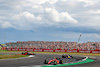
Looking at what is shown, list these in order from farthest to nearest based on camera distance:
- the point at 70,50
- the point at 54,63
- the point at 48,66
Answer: the point at 70,50, the point at 54,63, the point at 48,66

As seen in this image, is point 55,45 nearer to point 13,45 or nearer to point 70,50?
point 70,50

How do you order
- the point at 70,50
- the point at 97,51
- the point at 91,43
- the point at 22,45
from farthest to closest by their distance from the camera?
the point at 22,45 → the point at 91,43 → the point at 70,50 → the point at 97,51

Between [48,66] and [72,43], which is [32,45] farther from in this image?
[48,66]

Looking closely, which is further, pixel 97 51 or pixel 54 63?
pixel 97 51

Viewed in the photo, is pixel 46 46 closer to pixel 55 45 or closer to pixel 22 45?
pixel 55 45

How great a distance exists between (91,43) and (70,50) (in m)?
11.2

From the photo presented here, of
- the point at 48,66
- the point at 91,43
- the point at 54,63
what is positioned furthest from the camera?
the point at 91,43

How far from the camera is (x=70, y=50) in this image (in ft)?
173

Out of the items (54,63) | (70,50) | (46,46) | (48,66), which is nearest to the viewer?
(48,66)

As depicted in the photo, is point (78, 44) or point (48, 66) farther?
point (78, 44)

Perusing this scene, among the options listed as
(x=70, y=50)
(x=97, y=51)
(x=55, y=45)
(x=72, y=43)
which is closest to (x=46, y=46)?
(x=55, y=45)

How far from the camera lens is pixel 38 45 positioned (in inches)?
2638

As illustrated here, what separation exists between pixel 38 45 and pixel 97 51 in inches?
1040

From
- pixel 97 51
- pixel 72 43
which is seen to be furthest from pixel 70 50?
pixel 72 43
